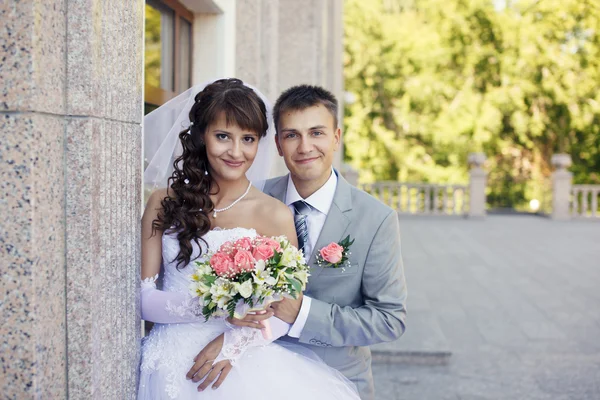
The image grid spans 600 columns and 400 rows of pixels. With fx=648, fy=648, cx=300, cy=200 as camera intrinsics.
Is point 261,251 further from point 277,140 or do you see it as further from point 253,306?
point 277,140

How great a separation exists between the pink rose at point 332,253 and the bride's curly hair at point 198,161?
1.48 feet

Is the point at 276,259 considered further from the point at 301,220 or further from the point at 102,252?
the point at 301,220

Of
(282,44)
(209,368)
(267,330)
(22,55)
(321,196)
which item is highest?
(282,44)

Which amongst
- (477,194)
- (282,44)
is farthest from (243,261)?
(477,194)

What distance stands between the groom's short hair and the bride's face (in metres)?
0.26

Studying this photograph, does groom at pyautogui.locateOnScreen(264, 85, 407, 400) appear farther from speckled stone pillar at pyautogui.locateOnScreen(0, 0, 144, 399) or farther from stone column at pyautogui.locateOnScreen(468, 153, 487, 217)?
stone column at pyautogui.locateOnScreen(468, 153, 487, 217)

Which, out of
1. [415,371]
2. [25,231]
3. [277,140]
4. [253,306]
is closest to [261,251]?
[253,306]

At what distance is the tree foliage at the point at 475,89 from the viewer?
76.8ft

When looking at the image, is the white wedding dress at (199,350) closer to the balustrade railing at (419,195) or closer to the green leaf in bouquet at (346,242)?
the green leaf in bouquet at (346,242)

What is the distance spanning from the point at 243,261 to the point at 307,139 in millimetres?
834

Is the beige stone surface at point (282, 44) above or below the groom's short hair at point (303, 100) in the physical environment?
Result: above

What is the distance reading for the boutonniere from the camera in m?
2.43

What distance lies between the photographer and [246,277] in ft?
6.49

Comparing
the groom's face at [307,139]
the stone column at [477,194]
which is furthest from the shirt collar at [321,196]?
the stone column at [477,194]
